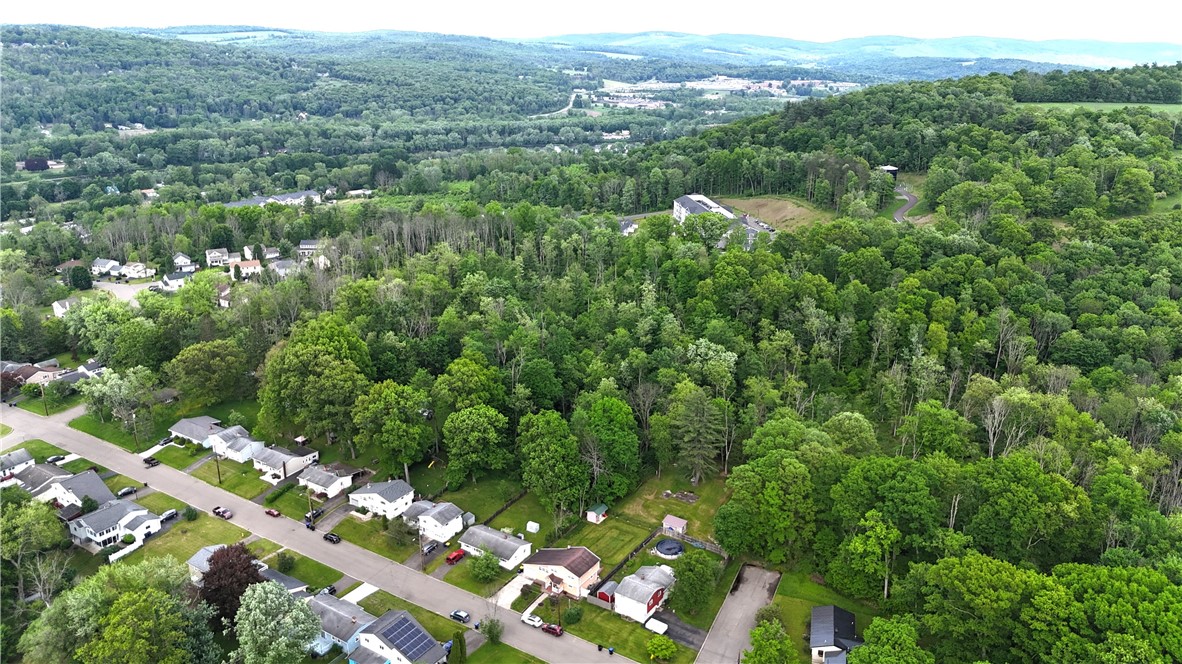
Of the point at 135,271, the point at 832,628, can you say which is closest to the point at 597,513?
the point at 832,628

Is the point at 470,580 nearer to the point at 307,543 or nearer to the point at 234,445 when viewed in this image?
the point at 307,543

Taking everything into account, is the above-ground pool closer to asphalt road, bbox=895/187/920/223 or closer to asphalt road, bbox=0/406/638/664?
asphalt road, bbox=0/406/638/664

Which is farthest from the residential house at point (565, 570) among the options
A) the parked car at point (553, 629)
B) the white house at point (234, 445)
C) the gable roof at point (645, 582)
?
the white house at point (234, 445)

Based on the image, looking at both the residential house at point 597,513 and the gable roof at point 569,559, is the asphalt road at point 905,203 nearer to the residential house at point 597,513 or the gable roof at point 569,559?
the residential house at point 597,513

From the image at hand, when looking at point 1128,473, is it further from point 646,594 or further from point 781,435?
point 646,594

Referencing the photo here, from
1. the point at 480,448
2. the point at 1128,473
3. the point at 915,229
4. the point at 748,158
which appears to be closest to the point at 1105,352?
the point at 1128,473

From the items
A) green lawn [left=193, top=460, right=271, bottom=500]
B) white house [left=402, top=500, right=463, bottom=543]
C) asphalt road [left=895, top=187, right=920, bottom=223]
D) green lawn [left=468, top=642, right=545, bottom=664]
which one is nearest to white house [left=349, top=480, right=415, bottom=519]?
white house [left=402, top=500, right=463, bottom=543]

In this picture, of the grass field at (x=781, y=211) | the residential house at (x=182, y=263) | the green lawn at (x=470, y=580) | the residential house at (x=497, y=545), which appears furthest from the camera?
the residential house at (x=182, y=263)
